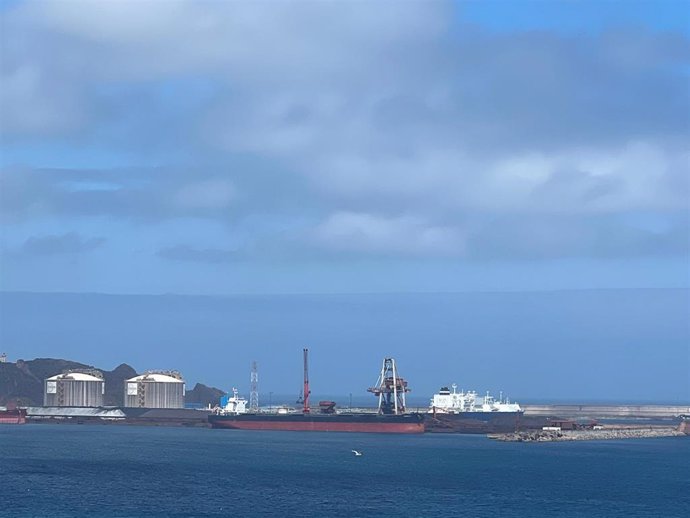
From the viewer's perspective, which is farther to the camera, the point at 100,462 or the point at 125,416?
the point at 125,416

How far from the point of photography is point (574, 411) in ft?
616

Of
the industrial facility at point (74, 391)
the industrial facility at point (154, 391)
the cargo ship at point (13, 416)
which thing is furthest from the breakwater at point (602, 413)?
the cargo ship at point (13, 416)

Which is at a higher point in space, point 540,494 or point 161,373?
point 161,373

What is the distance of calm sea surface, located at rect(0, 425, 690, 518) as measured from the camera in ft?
185

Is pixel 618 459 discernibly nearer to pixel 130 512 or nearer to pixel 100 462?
pixel 100 462

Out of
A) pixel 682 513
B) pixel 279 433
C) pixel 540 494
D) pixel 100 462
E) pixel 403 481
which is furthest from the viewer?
pixel 279 433

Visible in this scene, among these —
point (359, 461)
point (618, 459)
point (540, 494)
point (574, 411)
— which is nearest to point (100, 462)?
point (359, 461)

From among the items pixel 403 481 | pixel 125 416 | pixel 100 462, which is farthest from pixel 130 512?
pixel 125 416

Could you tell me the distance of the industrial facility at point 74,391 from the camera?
159000 mm

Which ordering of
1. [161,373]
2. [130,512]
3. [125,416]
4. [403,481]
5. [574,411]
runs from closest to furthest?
[130,512], [403,481], [125,416], [161,373], [574,411]

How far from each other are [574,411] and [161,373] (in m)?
74.0

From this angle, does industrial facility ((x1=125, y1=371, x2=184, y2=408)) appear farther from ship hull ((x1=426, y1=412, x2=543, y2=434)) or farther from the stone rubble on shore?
the stone rubble on shore

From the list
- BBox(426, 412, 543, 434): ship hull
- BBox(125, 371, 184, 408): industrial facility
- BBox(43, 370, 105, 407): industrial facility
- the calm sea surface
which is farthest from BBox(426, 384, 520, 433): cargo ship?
BBox(43, 370, 105, 407): industrial facility

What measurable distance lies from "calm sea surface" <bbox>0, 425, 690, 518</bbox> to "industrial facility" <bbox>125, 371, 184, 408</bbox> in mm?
47975
